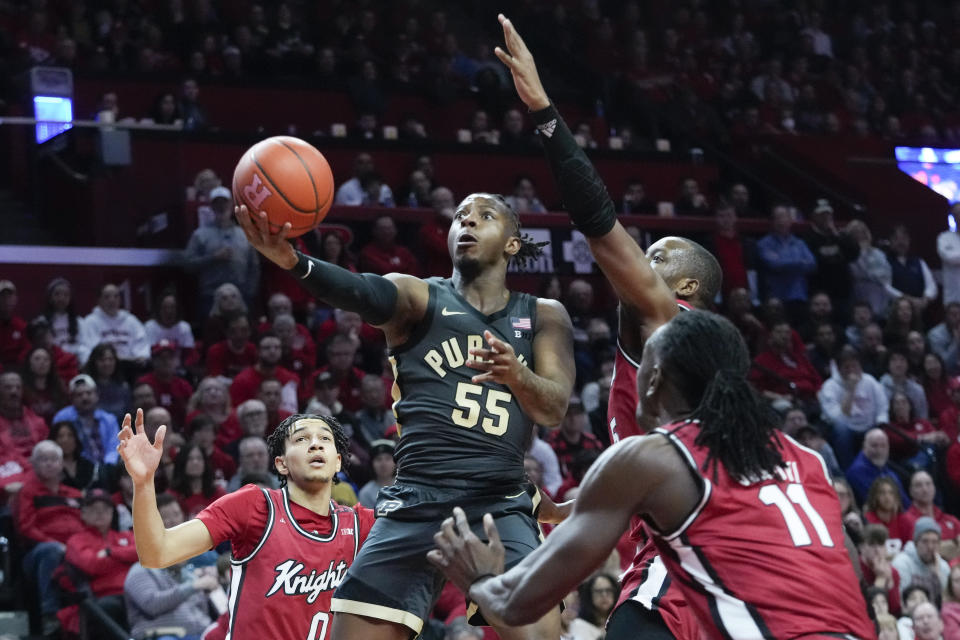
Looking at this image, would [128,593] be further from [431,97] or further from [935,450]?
[431,97]

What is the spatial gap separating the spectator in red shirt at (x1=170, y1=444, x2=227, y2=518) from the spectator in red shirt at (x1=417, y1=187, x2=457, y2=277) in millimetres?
4047

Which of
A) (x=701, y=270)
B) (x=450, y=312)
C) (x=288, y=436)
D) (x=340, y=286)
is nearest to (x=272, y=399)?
(x=288, y=436)

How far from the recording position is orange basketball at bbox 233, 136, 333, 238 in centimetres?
516

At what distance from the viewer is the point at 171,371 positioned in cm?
1133

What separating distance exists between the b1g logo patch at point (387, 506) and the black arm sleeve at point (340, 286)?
26.5 inches

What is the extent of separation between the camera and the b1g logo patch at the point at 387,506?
205 inches

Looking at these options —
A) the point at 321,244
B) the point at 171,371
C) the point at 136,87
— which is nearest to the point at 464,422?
the point at 171,371

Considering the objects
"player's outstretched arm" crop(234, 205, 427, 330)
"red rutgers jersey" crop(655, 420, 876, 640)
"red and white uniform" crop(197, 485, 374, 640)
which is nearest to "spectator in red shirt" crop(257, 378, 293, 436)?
"red and white uniform" crop(197, 485, 374, 640)

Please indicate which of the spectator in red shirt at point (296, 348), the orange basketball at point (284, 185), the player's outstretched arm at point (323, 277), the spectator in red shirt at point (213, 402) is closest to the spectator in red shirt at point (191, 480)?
the spectator in red shirt at point (213, 402)

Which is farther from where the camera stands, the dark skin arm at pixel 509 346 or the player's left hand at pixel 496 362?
the dark skin arm at pixel 509 346

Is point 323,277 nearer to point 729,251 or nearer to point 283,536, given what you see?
point 283,536

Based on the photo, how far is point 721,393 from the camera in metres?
3.52

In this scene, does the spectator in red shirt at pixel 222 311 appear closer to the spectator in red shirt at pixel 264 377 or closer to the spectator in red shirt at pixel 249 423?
the spectator in red shirt at pixel 264 377

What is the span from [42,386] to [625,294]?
23.9 feet
